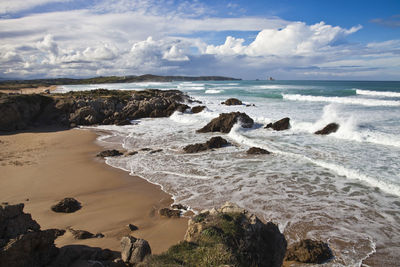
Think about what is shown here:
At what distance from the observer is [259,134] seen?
1628 cm

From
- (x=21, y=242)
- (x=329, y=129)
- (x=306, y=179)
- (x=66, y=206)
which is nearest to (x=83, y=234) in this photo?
(x=66, y=206)

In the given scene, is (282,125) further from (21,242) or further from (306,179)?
(21,242)

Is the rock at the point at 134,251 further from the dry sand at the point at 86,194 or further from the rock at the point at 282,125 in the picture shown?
the rock at the point at 282,125

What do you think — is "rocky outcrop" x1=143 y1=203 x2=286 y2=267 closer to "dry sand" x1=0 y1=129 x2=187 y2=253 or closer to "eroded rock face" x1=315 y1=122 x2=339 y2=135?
"dry sand" x1=0 y1=129 x2=187 y2=253

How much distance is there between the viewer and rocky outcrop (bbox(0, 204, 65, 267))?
3.68 meters

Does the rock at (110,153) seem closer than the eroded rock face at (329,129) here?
Yes

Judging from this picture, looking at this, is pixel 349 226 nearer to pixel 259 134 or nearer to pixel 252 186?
pixel 252 186

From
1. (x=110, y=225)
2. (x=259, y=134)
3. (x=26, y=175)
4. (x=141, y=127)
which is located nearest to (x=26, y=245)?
(x=110, y=225)

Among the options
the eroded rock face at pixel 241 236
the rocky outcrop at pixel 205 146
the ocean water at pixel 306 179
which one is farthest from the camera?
the rocky outcrop at pixel 205 146

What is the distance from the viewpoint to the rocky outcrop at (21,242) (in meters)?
3.68

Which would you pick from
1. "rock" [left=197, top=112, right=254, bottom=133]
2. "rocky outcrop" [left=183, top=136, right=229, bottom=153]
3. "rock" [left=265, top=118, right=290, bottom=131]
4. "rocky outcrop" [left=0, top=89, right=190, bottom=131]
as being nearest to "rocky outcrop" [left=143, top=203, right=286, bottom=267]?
"rocky outcrop" [left=183, top=136, right=229, bottom=153]

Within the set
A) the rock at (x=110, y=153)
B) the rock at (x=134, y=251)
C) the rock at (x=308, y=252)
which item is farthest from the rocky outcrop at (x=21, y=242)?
the rock at (x=110, y=153)

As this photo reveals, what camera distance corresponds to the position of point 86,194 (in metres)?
8.40

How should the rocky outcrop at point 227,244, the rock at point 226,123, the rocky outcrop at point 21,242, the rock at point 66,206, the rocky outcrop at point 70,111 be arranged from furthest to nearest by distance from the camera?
the rocky outcrop at point 70,111
the rock at point 226,123
the rock at point 66,206
the rocky outcrop at point 21,242
the rocky outcrop at point 227,244
